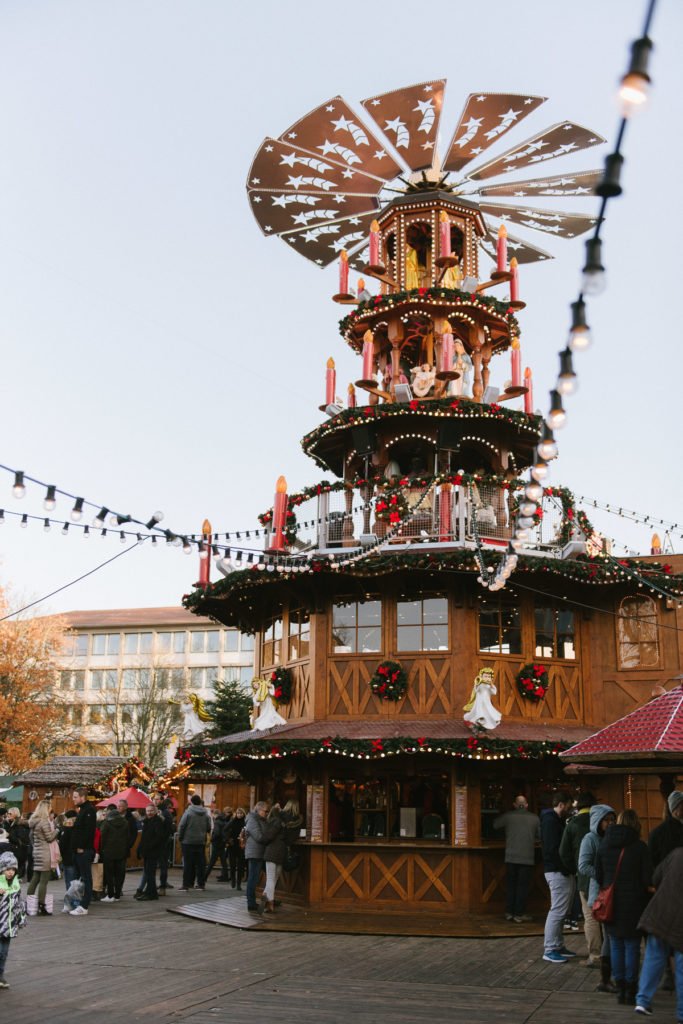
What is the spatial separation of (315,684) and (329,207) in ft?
39.1

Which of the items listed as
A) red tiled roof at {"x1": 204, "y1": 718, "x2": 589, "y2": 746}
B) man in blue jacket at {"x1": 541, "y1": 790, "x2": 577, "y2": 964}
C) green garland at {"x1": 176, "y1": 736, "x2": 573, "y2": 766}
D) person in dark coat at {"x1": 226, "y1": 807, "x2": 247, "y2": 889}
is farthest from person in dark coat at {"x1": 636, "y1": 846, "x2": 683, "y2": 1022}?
person in dark coat at {"x1": 226, "y1": 807, "x2": 247, "y2": 889}

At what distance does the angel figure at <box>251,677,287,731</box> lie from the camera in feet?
67.6

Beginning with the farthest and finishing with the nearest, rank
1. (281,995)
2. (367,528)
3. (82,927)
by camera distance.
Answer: (367,528)
(82,927)
(281,995)

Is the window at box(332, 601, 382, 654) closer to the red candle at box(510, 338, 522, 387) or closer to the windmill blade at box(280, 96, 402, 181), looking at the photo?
the red candle at box(510, 338, 522, 387)

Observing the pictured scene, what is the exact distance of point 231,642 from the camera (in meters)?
79.1

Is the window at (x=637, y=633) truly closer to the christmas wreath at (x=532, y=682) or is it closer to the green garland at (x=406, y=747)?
the christmas wreath at (x=532, y=682)

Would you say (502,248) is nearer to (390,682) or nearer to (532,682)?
(532,682)

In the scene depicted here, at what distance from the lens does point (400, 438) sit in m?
23.1

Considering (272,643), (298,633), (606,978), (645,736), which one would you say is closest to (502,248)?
(298,633)

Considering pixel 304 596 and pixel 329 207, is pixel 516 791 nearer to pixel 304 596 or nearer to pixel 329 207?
pixel 304 596

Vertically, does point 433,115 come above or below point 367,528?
above

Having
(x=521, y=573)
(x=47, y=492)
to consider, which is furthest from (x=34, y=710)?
(x=47, y=492)

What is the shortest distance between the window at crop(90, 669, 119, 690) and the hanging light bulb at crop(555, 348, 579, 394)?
248 feet

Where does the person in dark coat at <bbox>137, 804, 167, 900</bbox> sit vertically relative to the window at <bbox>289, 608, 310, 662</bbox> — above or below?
below
